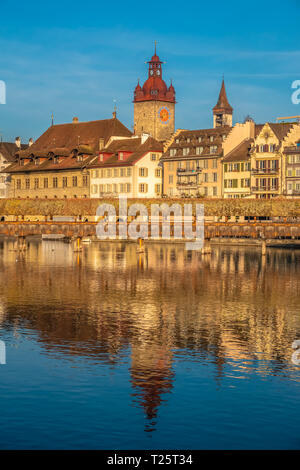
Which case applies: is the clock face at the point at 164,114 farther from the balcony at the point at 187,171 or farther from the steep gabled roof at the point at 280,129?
the steep gabled roof at the point at 280,129

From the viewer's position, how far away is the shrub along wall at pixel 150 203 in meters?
113

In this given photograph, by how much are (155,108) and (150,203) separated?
1912 inches

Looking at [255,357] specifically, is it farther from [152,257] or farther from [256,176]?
[256,176]

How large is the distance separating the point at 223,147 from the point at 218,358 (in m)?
98.1

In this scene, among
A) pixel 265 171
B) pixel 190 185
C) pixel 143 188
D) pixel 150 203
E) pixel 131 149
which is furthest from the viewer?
pixel 131 149

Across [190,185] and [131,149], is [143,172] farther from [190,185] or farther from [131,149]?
[190,185]

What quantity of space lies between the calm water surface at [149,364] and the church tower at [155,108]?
102839 mm

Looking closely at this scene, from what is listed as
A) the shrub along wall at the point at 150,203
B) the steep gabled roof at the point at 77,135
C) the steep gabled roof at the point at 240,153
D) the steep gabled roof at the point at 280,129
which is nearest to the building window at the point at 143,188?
the shrub along wall at the point at 150,203

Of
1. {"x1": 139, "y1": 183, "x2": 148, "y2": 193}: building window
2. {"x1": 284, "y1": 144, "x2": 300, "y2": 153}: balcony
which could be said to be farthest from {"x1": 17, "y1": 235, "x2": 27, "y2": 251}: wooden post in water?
{"x1": 284, "y1": 144, "x2": 300, "y2": 153}: balcony

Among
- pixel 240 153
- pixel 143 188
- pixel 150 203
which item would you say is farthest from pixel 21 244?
pixel 240 153

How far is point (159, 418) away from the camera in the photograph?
27.0 meters

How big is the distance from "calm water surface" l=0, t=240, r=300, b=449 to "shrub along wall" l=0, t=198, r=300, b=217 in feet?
155

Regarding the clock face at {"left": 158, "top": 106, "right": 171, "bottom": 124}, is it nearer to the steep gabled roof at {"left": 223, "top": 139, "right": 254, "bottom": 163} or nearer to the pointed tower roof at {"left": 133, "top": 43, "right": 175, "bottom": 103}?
the pointed tower roof at {"left": 133, "top": 43, "right": 175, "bottom": 103}

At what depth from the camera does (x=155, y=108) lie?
A: 545 feet
